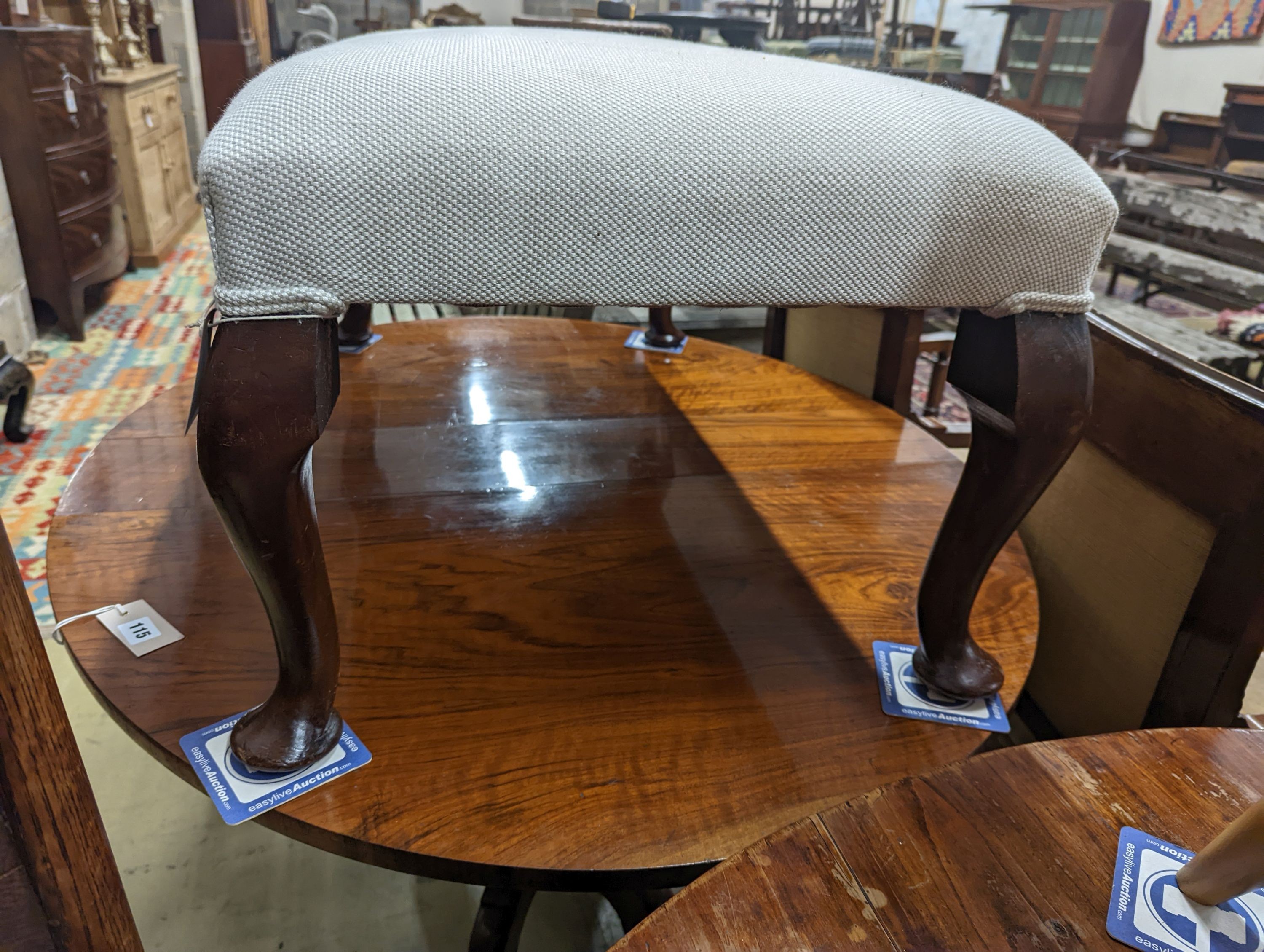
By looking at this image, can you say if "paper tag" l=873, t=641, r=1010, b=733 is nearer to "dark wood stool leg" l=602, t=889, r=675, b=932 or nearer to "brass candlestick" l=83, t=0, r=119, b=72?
"dark wood stool leg" l=602, t=889, r=675, b=932

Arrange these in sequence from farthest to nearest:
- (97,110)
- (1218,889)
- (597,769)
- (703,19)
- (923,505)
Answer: (703,19) → (97,110) → (923,505) → (597,769) → (1218,889)

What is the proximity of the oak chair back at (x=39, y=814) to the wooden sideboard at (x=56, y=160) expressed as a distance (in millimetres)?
2387

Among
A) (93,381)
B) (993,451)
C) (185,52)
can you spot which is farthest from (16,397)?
(185,52)

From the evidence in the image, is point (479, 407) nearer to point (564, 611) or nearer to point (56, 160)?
point (564, 611)

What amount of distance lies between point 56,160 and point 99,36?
42.1 inches

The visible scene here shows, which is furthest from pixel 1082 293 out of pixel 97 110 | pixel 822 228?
pixel 97 110

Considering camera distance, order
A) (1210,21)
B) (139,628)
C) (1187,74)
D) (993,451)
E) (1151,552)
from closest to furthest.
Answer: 1. (993,451)
2. (139,628)
3. (1151,552)
4. (1210,21)
5. (1187,74)

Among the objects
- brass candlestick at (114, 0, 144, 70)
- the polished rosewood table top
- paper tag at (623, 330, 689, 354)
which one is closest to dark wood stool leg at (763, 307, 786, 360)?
paper tag at (623, 330, 689, 354)

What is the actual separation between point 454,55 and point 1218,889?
492 millimetres

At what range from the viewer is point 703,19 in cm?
358

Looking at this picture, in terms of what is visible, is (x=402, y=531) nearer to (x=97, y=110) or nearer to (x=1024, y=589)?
(x=1024, y=589)

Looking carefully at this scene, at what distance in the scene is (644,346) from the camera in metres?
1.28

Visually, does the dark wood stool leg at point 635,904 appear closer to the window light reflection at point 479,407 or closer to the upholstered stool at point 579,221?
the upholstered stool at point 579,221

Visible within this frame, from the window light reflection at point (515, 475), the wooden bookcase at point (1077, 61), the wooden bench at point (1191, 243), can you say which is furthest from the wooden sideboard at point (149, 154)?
the wooden bookcase at point (1077, 61)
